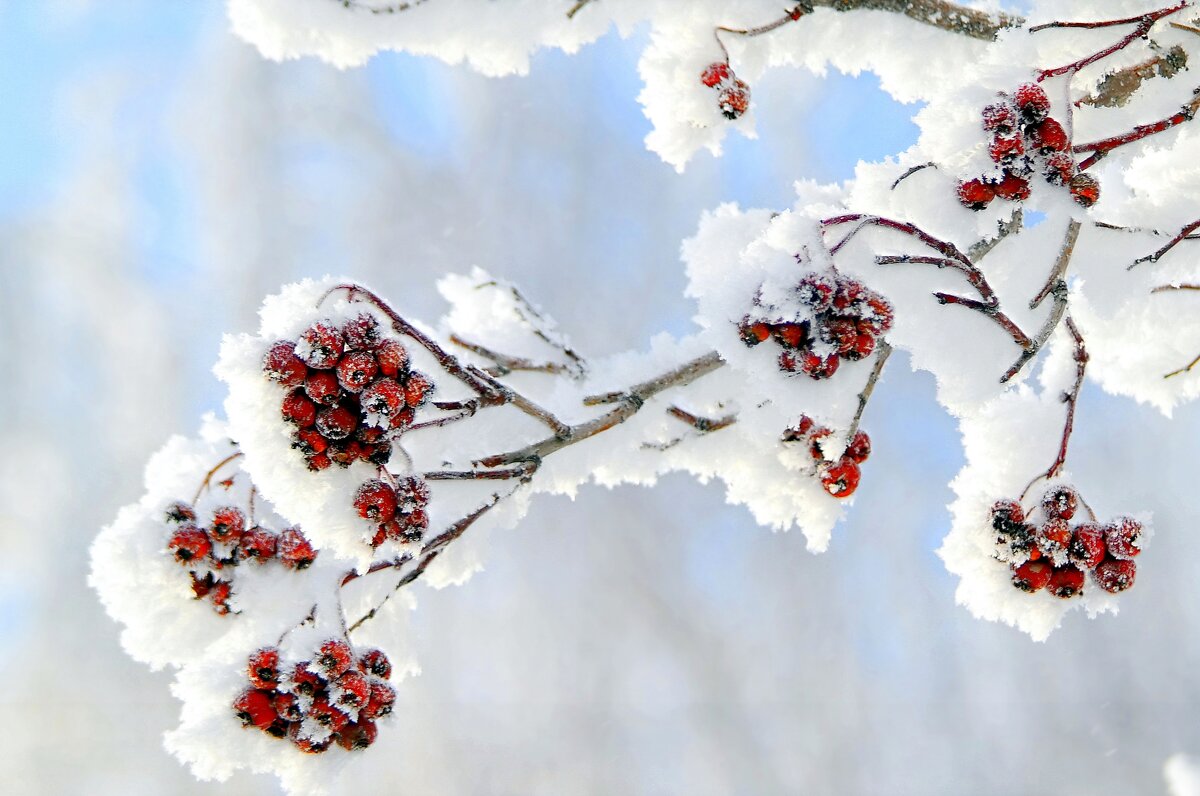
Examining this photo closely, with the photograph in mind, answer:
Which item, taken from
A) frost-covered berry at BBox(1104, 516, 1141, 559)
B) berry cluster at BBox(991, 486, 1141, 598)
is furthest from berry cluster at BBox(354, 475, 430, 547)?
frost-covered berry at BBox(1104, 516, 1141, 559)

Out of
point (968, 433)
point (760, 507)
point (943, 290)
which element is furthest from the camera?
point (760, 507)

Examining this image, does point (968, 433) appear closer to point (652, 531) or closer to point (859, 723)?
point (652, 531)

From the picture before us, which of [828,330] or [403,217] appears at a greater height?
[403,217]

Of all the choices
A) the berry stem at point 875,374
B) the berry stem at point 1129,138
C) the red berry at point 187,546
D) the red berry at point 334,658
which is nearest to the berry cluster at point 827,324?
the berry stem at point 875,374

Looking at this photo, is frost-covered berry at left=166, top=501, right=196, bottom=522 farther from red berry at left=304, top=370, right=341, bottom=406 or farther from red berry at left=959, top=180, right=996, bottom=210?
red berry at left=959, top=180, right=996, bottom=210

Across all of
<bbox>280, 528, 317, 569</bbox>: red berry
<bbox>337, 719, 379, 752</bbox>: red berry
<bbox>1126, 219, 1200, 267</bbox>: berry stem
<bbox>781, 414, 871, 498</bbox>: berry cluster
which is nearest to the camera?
<bbox>1126, 219, 1200, 267</bbox>: berry stem

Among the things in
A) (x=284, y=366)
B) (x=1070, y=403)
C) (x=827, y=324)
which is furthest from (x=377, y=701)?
(x=1070, y=403)

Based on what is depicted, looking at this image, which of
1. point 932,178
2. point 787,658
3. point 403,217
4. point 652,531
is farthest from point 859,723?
point 932,178

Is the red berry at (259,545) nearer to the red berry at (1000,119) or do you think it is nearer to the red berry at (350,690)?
the red berry at (350,690)
